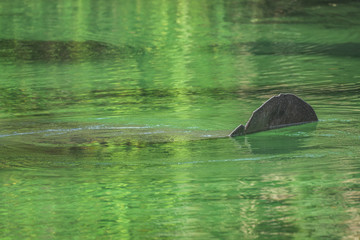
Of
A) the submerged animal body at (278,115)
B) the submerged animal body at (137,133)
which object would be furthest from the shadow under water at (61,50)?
the submerged animal body at (278,115)

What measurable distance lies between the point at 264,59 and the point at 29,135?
5.13m

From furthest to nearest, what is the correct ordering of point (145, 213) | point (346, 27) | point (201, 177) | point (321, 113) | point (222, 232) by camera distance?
1. point (346, 27)
2. point (321, 113)
3. point (201, 177)
4. point (145, 213)
5. point (222, 232)

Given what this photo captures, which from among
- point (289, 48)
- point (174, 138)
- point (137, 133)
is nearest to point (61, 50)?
point (289, 48)

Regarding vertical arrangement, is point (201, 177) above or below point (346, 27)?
above

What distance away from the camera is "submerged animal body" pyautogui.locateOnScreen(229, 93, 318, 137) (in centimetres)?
629

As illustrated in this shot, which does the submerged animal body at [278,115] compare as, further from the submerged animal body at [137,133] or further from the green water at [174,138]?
the green water at [174,138]

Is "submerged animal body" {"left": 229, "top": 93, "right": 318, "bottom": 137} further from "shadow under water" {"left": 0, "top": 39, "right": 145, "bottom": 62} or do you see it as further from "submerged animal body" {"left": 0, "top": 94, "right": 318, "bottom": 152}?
"shadow under water" {"left": 0, "top": 39, "right": 145, "bottom": 62}

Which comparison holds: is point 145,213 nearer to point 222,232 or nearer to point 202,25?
point 222,232

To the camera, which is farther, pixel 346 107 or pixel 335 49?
pixel 335 49

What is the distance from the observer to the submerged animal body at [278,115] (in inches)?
247

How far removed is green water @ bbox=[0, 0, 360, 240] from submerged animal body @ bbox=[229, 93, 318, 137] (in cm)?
11

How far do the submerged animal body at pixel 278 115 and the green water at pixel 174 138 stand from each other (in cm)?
11

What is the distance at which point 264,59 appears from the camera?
36.1ft

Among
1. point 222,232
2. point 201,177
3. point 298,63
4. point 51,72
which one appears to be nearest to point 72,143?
point 201,177
